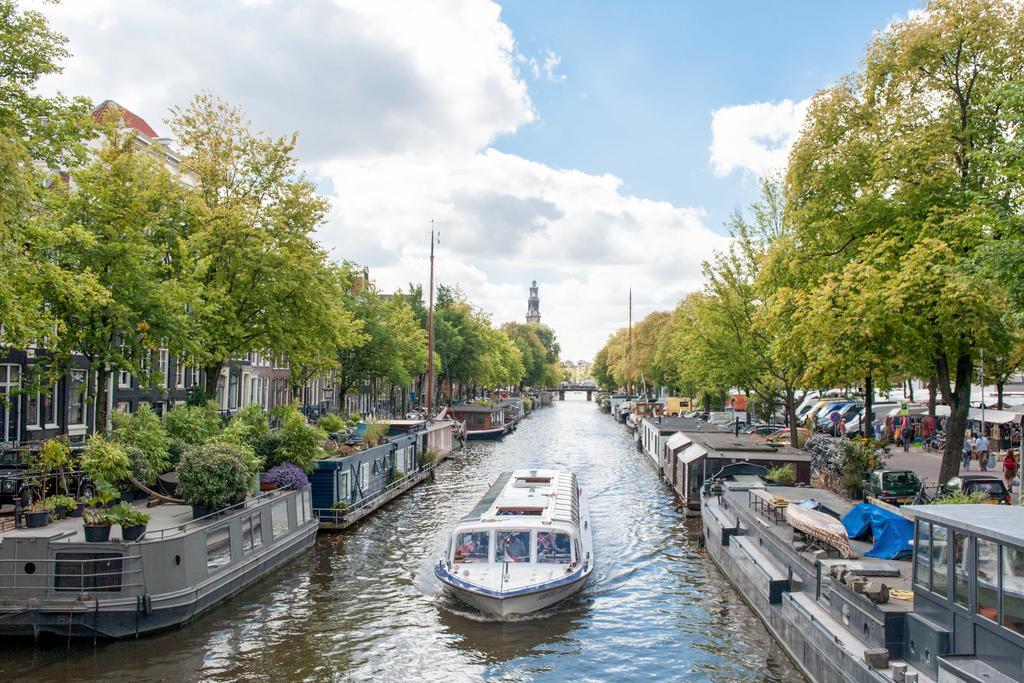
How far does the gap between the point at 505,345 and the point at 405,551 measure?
89.1m

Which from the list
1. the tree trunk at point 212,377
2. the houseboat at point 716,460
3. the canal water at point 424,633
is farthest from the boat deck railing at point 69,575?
the houseboat at point 716,460

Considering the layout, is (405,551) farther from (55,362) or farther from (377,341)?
(377,341)

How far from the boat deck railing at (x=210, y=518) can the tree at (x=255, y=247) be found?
11509mm

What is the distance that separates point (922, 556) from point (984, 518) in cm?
121

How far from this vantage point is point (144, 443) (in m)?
23.2

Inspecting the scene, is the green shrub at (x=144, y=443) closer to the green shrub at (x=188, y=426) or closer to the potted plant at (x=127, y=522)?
the green shrub at (x=188, y=426)

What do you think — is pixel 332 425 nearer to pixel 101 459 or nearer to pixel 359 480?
pixel 359 480

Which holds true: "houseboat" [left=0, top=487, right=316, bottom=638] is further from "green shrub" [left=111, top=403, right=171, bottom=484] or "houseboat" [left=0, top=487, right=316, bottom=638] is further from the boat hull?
the boat hull

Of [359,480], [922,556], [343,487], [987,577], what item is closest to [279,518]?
[343,487]

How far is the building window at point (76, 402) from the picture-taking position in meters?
36.3

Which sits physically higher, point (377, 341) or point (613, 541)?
point (377, 341)

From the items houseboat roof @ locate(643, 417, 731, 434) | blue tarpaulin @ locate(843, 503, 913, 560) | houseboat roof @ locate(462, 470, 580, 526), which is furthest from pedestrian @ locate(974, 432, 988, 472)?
blue tarpaulin @ locate(843, 503, 913, 560)

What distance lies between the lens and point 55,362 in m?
27.1

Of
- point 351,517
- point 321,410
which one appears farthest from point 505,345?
point 351,517
